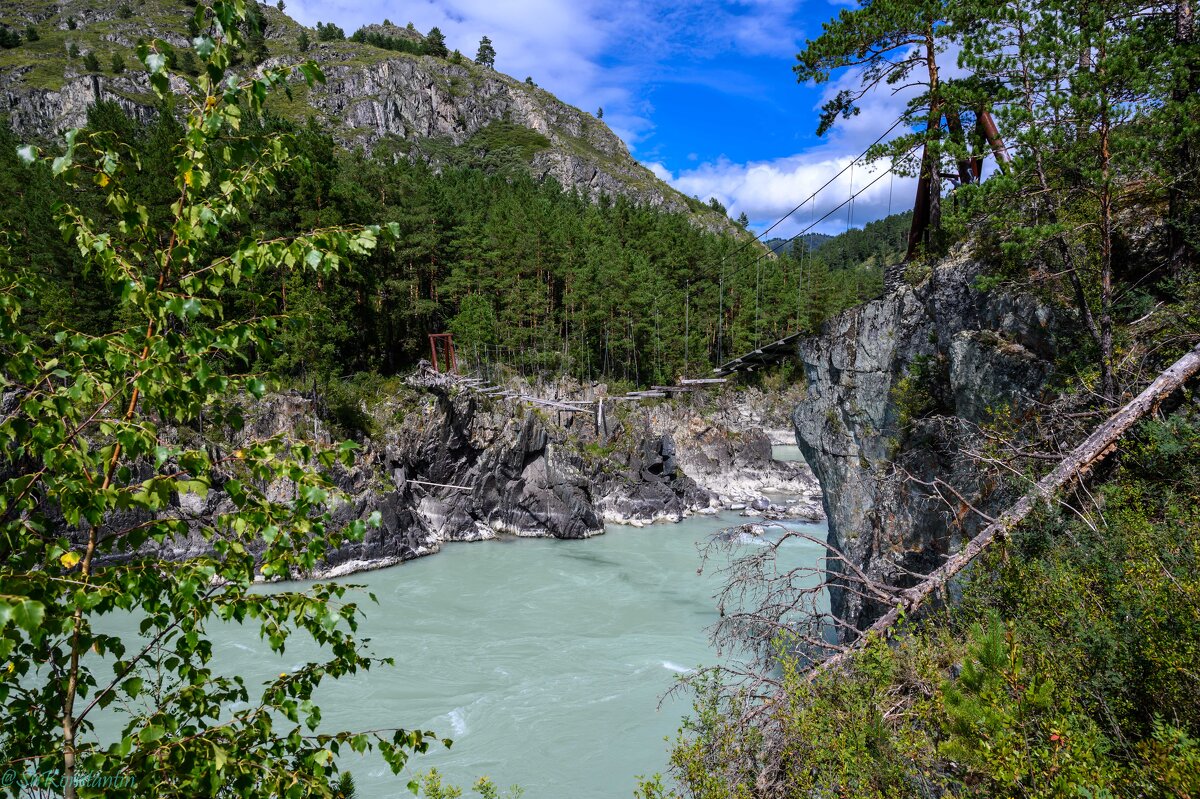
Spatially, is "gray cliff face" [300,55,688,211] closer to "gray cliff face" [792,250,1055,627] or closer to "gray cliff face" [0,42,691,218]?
"gray cliff face" [0,42,691,218]

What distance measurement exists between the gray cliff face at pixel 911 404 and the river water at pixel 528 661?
287 centimetres

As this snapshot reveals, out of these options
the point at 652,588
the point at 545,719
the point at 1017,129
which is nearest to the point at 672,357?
the point at 652,588

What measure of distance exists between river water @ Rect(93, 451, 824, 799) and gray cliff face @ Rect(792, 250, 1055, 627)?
9.41 ft

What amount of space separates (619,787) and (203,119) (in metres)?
9.85

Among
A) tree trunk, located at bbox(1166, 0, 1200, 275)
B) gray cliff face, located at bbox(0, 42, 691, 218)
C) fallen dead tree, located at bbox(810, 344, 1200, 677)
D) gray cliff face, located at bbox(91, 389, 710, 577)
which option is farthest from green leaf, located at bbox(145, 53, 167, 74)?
gray cliff face, located at bbox(0, 42, 691, 218)

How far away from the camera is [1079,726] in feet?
9.43

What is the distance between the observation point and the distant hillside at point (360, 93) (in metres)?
69.2

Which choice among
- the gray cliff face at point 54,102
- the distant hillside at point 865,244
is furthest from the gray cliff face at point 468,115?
the distant hillside at point 865,244

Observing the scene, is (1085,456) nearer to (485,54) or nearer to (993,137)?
(993,137)

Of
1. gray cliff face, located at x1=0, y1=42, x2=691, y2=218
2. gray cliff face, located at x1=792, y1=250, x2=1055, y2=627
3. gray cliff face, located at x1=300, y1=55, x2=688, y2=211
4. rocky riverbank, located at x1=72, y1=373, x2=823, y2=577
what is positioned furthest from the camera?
gray cliff face, located at x1=300, y1=55, x2=688, y2=211

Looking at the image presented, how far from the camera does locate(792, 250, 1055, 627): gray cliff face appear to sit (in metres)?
6.57

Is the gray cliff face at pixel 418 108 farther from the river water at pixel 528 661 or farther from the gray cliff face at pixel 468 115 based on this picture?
the river water at pixel 528 661

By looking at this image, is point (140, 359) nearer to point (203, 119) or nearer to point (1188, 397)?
point (203, 119)

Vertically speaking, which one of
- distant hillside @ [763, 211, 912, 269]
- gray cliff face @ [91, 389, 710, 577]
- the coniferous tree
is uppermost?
the coniferous tree
